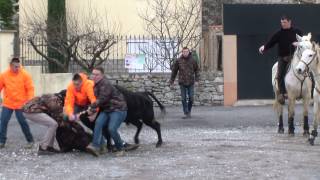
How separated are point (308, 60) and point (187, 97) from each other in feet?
20.5

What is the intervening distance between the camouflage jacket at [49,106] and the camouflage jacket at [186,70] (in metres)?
6.43

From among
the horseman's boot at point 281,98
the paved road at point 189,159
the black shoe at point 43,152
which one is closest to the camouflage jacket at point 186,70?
the paved road at point 189,159

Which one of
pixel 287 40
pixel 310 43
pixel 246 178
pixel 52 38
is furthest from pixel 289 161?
pixel 52 38

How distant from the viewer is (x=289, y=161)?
10883mm

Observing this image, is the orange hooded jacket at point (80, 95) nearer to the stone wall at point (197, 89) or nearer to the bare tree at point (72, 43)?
the stone wall at point (197, 89)

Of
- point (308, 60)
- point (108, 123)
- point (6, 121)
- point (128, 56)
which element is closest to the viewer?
point (108, 123)

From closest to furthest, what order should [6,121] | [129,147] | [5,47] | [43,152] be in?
1. [43,152]
2. [129,147]
3. [6,121]
4. [5,47]

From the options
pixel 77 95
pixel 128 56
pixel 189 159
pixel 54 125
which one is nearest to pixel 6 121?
pixel 54 125

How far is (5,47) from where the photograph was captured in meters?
22.4

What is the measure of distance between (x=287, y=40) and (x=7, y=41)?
36.2 feet

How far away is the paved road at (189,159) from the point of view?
9.99m

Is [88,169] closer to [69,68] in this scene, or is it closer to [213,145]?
[213,145]

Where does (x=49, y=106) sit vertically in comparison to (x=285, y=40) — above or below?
below

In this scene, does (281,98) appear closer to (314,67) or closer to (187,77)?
(314,67)
